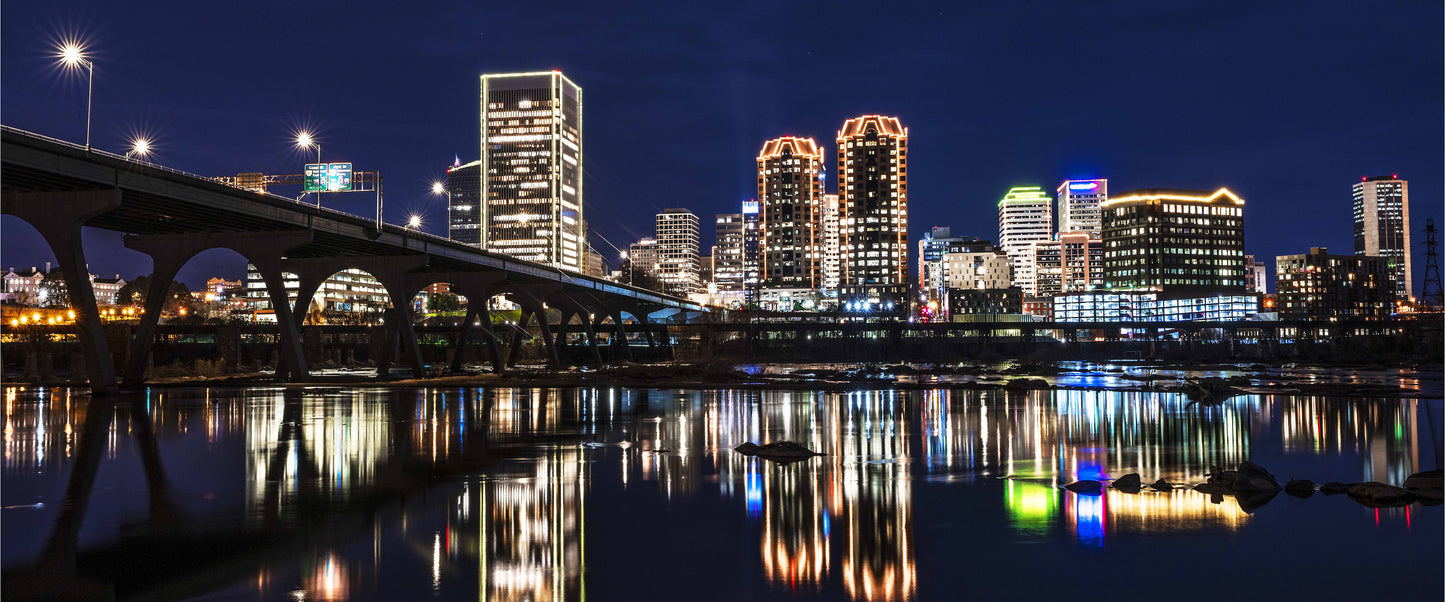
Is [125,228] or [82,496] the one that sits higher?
[125,228]

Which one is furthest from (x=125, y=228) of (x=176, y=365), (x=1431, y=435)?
(x=1431, y=435)

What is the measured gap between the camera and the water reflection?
1270cm

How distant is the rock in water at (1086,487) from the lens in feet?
59.2

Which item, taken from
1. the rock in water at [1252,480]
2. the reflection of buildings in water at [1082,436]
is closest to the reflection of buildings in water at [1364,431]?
the reflection of buildings in water at [1082,436]

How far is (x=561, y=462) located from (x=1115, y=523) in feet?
40.3

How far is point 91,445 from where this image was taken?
2517 centimetres

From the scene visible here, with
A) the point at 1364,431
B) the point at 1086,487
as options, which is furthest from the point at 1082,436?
the point at 1086,487

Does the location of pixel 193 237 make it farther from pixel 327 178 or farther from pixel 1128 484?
pixel 1128 484

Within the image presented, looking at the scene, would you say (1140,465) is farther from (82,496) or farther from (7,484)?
(7,484)

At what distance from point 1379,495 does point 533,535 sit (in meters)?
15.7

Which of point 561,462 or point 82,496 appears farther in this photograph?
point 561,462

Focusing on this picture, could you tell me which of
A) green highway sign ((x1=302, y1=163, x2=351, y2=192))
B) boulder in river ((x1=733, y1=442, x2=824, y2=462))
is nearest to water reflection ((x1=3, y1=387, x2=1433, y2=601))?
boulder in river ((x1=733, y1=442, x2=824, y2=462))

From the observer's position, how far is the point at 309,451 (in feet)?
78.1

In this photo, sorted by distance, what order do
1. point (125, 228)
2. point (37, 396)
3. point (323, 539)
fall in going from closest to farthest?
1. point (323, 539)
2. point (37, 396)
3. point (125, 228)
